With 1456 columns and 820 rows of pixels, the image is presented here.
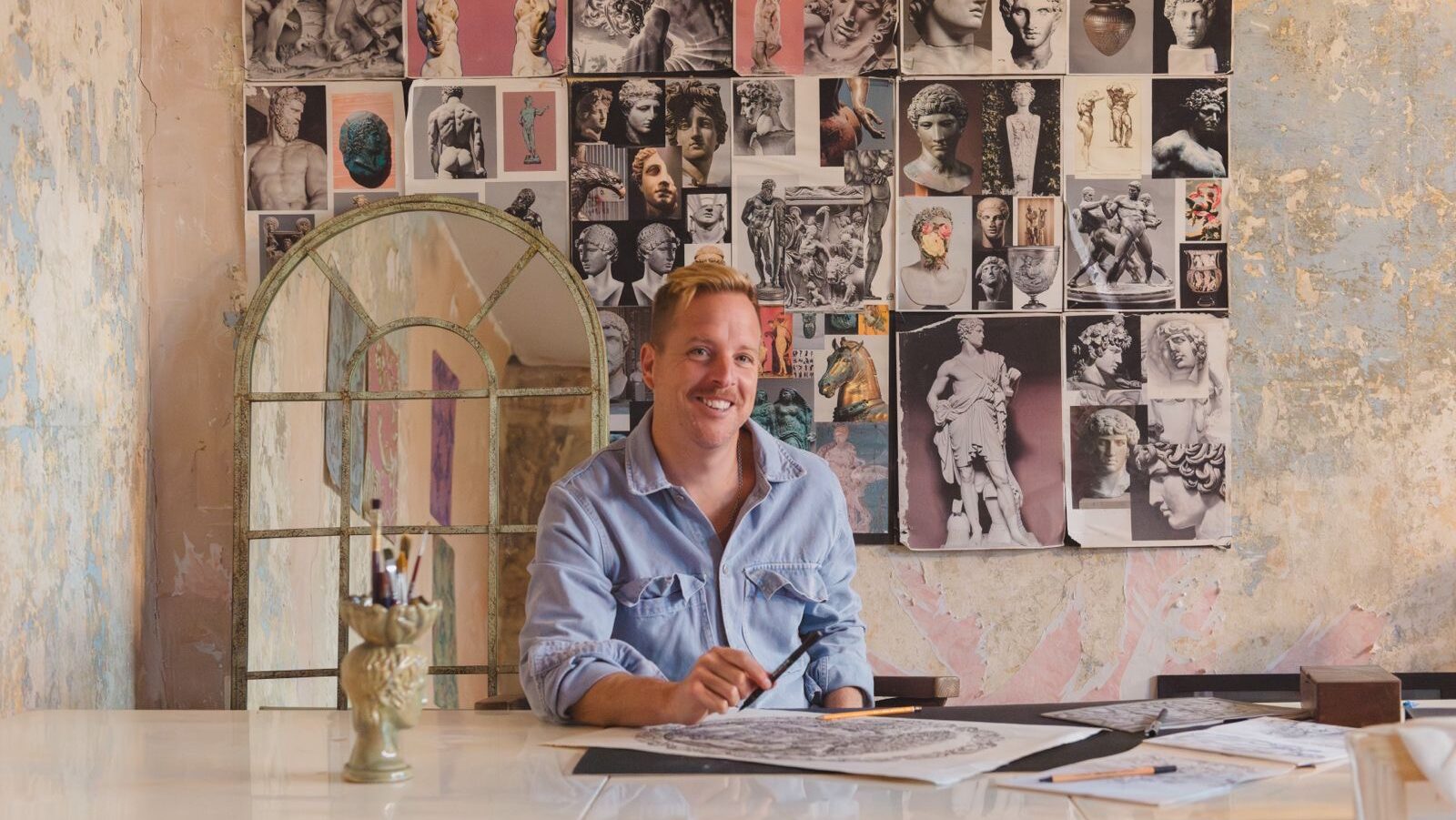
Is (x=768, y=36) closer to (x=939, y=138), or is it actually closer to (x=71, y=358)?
(x=939, y=138)

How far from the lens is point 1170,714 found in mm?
2000

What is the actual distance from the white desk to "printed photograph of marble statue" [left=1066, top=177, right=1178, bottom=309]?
2.05m

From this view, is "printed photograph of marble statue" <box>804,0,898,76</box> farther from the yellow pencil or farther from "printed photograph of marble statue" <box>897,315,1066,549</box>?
the yellow pencil

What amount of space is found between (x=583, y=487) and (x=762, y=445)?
→ 37cm

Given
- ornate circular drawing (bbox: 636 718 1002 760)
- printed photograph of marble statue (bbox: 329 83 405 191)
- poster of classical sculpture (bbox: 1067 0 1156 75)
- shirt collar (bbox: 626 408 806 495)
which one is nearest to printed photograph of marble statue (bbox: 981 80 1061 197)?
poster of classical sculpture (bbox: 1067 0 1156 75)

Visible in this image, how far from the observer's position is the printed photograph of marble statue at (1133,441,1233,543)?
3.55m

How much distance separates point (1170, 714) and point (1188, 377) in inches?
68.4

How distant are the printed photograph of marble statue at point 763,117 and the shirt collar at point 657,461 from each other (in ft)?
3.74

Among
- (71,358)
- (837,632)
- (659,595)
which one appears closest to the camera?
(659,595)

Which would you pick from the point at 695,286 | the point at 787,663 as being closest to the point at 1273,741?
the point at 787,663

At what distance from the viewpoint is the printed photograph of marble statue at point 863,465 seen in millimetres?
3555

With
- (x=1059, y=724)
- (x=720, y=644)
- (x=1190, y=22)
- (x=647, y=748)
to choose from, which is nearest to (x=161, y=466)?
(x=720, y=644)

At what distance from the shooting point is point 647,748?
1827mm

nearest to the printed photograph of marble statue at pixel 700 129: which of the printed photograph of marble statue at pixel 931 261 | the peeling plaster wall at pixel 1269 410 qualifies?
the printed photograph of marble statue at pixel 931 261
